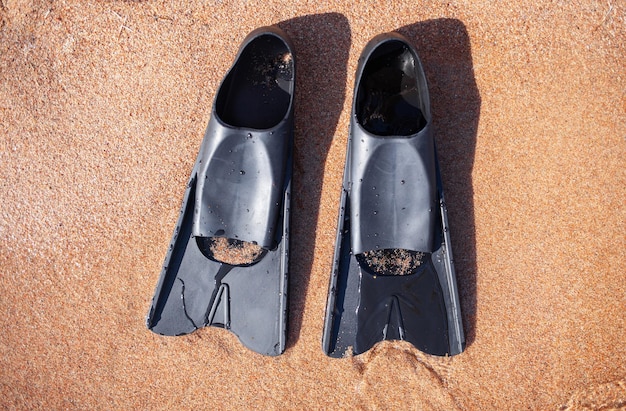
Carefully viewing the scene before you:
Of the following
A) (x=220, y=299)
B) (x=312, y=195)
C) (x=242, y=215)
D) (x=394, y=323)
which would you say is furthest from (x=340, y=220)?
(x=220, y=299)

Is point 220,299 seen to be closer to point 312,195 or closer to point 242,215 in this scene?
point 242,215

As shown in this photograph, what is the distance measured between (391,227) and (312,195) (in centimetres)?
41

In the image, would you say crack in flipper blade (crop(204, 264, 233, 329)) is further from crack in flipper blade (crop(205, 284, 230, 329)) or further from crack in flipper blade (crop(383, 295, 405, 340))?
crack in flipper blade (crop(383, 295, 405, 340))

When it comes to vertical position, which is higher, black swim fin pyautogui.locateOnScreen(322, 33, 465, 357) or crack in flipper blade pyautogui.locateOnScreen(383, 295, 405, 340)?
black swim fin pyautogui.locateOnScreen(322, 33, 465, 357)

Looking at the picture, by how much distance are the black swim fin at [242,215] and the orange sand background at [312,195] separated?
0.13 m

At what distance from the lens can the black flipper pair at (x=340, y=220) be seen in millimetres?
1935

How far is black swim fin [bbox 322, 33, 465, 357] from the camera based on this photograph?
1.92 m

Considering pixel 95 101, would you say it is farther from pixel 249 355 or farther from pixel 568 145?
pixel 568 145

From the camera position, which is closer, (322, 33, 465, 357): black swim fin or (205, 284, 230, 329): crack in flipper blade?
(322, 33, 465, 357): black swim fin

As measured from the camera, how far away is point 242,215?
2.02 meters

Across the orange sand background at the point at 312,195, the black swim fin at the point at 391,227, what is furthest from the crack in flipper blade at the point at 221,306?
the black swim fin at the point at 391,227

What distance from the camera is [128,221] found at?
7.20 feet

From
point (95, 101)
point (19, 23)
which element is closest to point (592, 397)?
point (95, 101)

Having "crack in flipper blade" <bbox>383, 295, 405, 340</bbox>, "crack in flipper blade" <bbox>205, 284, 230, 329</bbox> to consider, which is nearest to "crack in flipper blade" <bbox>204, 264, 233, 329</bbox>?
"crack in flipper blade" <bbox>205, 284, 230, 329</bbox>
